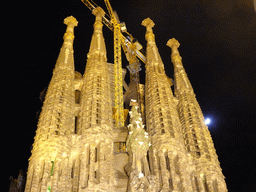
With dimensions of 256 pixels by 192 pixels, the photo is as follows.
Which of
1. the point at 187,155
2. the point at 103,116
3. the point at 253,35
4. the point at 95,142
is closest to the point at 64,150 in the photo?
the point at 95,142

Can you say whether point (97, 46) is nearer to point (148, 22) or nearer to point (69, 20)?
point (69, 20)

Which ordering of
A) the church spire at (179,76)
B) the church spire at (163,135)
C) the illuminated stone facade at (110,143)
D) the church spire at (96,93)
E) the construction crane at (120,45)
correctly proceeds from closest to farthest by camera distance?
1. the illuminated stone facade at (110,143)
2. the church spire at (163,135)
3. the church spire at (96,93)
4. the church spire at (179,76)
5. the construction crane at (120,45)

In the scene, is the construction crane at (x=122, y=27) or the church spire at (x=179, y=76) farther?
the construction crane at (x=122, y=27)

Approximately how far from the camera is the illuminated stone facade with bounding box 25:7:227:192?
21328 mm

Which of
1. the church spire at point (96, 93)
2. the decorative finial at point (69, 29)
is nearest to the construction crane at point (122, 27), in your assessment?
the decorative finial at point (69, 29)

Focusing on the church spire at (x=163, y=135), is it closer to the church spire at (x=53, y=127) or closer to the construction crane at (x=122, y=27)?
the church spire at (x=53, y=127)

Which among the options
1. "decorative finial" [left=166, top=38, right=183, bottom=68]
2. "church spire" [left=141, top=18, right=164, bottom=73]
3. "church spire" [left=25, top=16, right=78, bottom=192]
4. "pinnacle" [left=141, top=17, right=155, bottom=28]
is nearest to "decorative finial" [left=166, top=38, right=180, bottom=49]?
"decorative finial" [left=166, top=38, right=183, bottom=68]

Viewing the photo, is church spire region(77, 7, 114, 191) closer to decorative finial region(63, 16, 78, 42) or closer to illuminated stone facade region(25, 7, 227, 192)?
illuminated stone facade region(25, 7, 227, 192)

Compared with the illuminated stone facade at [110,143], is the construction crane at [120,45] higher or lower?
higher

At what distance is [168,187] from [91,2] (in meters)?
28.6

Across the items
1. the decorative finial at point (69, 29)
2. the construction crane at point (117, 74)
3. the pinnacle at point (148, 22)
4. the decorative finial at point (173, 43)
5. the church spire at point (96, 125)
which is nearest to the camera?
the church spire at point (96, 125)

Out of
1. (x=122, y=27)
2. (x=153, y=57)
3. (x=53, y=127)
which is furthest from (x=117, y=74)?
(x=53, y=127)

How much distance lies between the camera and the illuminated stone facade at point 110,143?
21.3 meters

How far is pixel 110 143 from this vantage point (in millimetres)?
24141
